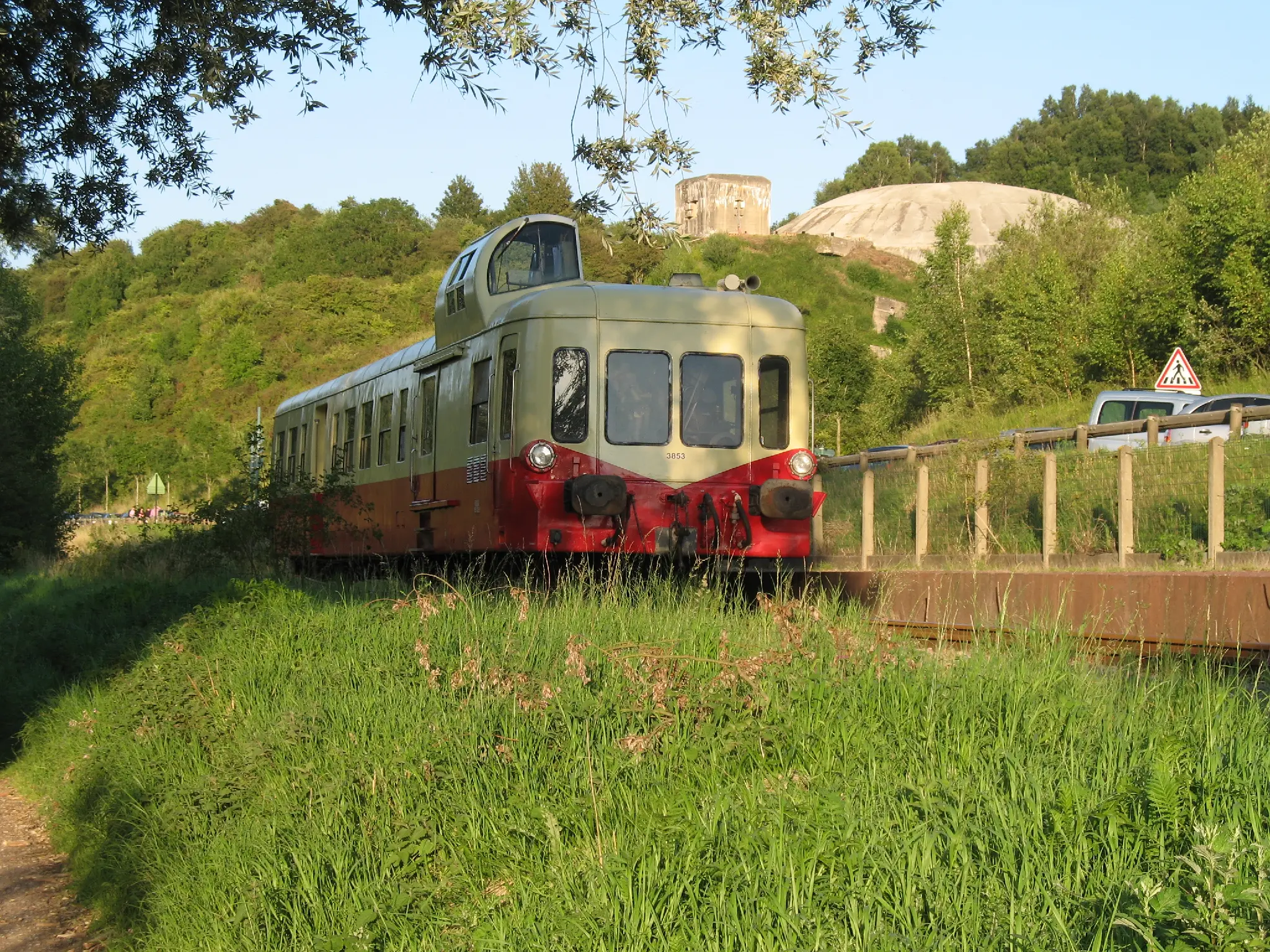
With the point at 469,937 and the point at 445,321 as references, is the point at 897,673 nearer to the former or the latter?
the point at 469,937

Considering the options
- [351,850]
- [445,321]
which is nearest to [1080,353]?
[445,321]

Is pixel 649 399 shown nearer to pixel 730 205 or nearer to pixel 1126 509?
pixel 1126 509

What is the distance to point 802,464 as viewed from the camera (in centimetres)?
1372

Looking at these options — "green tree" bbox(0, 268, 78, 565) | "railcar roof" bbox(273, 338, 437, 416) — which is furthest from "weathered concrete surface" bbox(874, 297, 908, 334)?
"railcar roof" bbox(273, 338, 437, 416)

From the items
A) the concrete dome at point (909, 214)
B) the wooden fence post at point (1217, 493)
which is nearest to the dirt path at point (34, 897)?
the wooden fence post at point (1217, 493)

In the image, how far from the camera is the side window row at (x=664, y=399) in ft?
43.2

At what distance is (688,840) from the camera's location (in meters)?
4.38

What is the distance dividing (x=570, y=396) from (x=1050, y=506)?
22.4 ft

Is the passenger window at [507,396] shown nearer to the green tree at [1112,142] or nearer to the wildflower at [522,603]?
the wildflower at [522,603]

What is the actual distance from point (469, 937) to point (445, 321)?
12531mm

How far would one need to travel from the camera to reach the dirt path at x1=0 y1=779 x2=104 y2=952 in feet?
20.7

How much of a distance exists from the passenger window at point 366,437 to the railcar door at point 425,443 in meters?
2.75

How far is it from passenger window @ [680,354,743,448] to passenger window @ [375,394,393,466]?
5620 mm

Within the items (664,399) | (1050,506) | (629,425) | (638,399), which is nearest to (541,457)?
(629,425)
